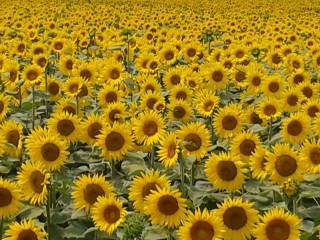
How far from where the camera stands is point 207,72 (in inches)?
344

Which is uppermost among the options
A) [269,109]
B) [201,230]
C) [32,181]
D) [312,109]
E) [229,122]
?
[312,109]

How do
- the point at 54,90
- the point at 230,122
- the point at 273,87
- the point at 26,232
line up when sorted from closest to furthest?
the point at 26,232 < the point at 230,122 < the point at 273,87 < the point at 54,90

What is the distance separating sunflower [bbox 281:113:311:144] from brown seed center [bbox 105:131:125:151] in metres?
1.73

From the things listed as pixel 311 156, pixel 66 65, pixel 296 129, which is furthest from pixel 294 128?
pixel 66 65

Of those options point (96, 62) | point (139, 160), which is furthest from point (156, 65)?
point (139, 160)

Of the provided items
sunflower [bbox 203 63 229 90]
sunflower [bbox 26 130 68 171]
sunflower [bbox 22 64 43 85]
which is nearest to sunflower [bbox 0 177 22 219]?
sunflower [bbox 26 130 68 171]

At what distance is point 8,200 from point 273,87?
4.39 metres

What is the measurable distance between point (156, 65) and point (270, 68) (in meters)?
2.65

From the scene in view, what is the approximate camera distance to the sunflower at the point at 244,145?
18.8 feet

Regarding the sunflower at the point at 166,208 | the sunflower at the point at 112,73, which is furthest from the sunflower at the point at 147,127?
the sunflower at the point at 112,73

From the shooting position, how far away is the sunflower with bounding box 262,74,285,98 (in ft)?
26.6

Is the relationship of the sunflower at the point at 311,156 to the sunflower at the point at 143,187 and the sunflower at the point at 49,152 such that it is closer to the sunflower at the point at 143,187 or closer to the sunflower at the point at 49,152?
the sunflower at the point at 143,187

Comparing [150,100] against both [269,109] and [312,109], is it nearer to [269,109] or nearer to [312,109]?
[269,109]

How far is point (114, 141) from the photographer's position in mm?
5848
